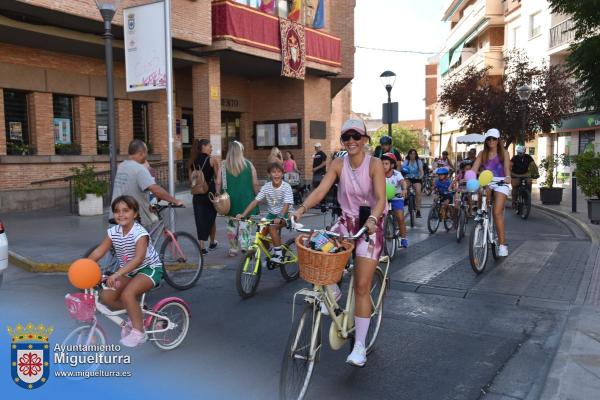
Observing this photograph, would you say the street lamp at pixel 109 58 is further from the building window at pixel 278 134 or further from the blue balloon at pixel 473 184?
the building window at pixel 278 134

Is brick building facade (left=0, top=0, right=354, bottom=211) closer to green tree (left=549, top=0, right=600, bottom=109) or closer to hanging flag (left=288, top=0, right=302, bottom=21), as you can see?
hanging flag (left=288, top=0, right=302, bottom=21)

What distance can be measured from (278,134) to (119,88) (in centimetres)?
735

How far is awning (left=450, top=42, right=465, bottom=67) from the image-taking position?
160 ft

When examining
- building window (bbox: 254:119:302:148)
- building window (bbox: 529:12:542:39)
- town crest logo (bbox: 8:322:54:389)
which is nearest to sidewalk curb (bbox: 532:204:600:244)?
town crest logo (bbox: 8:322:54:389)

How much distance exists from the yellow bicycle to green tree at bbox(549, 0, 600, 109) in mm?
8099

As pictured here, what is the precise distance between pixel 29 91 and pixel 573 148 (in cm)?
2822

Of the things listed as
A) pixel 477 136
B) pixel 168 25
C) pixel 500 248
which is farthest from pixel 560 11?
pixel 477 136

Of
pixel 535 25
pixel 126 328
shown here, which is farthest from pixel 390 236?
pixel 535 25

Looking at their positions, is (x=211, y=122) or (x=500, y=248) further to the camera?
(x=211, y=122)

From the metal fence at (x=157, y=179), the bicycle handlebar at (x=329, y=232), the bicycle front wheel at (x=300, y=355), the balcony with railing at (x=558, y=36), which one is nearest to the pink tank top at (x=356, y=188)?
the bicycle handlebar at (x=329, y=232)

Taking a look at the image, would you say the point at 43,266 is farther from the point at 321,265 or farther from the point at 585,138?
the point at 585,138

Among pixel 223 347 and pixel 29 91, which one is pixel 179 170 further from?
pixel 223 347

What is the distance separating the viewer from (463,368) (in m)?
4.18

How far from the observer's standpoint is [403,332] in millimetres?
5031
